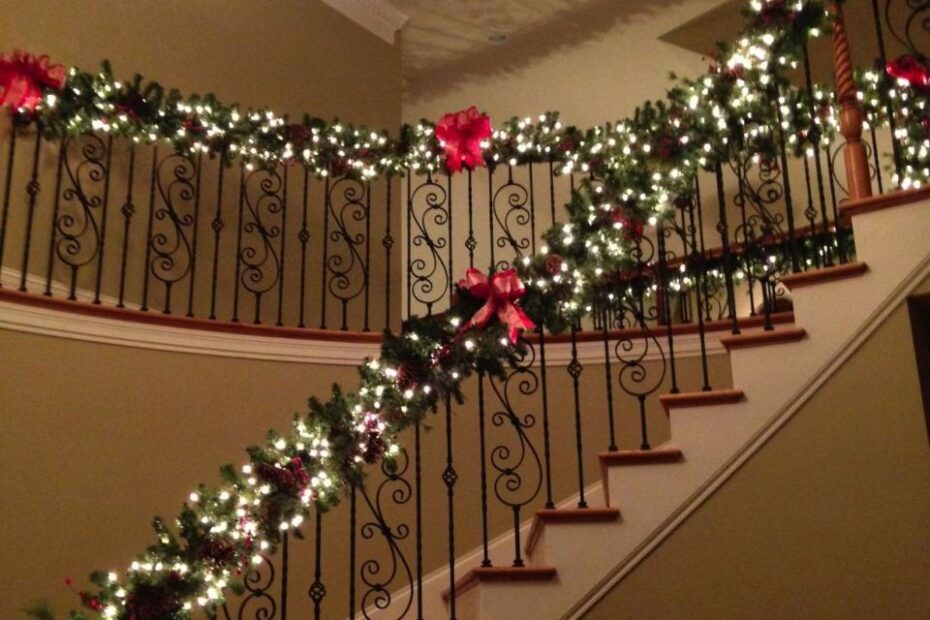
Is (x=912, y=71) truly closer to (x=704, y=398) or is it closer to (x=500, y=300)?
(x=704, y=398)

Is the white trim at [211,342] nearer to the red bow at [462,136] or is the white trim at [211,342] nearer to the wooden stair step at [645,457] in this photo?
the red bow at [462,136]

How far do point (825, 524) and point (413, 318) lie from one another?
4.76ft

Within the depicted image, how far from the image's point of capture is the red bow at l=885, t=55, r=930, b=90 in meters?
4.16

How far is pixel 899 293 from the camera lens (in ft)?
8.97

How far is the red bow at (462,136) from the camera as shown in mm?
4836

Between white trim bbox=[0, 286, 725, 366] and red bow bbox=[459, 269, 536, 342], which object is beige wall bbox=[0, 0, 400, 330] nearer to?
white trim bbox=[0, 286, 725, 366]

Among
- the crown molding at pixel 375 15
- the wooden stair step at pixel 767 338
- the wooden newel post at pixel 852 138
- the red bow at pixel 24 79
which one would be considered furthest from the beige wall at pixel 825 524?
the crown molding at pixel 375 15

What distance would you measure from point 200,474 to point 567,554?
81.6 inches

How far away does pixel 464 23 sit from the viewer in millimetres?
7312

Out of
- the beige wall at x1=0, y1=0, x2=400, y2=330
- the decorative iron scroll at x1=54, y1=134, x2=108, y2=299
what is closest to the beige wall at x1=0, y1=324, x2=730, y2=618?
the beige wall at x1=0, y1=0, x2=400, y2=330

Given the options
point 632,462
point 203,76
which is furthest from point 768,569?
point 203,76

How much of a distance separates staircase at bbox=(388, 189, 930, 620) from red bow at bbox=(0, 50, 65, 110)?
2.99 meters

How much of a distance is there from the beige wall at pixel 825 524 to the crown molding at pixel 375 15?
17.6 ft

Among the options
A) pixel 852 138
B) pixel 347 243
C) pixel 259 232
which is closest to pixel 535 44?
pixel 347 243
